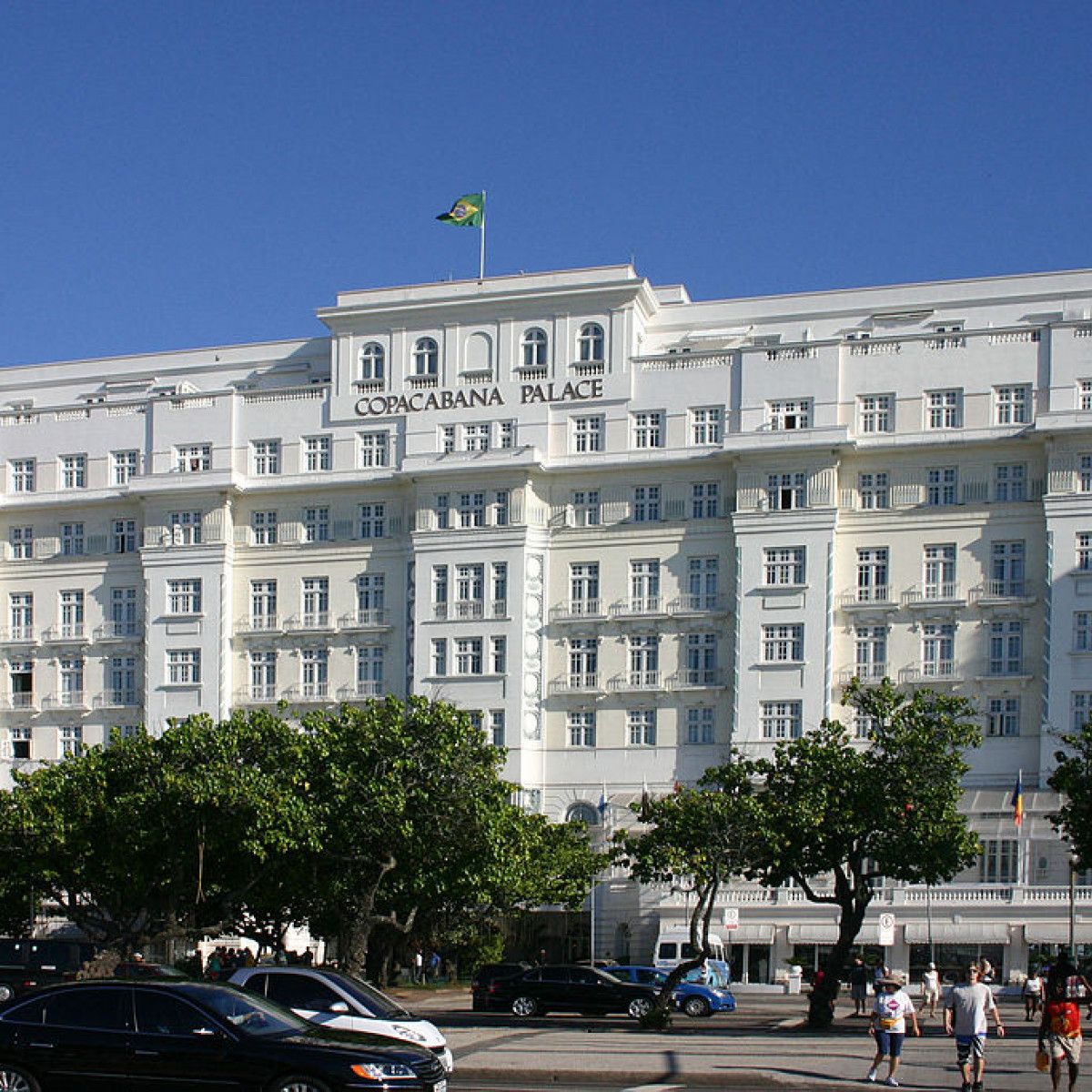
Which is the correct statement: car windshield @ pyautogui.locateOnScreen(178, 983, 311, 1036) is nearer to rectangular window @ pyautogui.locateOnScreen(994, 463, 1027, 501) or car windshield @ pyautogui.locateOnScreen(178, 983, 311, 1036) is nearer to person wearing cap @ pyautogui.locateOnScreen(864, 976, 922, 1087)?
person wearing cap @ pyautogui.locateOnScreen(864, 976, 922, 1087)

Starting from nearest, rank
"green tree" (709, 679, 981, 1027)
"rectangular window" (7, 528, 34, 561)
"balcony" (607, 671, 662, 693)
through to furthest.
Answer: "green tree" (709, 679, 981, 1027), "balcony" (607, 671, 662, 693), "rectangular window" (7, 528, 34, 561)

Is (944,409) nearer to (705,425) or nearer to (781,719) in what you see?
(705,425)

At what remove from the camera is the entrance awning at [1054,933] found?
7262 centimetres

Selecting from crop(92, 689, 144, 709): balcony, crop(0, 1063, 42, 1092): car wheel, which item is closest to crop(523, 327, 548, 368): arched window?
crop(92, 689, 144, 709): balcony

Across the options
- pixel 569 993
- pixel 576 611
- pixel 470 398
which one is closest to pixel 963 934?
pixel 576 611

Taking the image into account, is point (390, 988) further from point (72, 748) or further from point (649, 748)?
point (72, 748)

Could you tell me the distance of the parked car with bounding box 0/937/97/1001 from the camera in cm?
5106

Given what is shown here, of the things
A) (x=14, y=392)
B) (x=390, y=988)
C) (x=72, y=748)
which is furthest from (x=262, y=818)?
(x=14, y=392)

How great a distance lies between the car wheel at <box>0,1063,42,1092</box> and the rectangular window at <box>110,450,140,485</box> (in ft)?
238

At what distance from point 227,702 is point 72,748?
8114mm

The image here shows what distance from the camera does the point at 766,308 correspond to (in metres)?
92.2

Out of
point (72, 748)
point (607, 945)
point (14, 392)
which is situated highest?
point (14, 392)

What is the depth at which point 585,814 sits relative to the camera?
278 feet

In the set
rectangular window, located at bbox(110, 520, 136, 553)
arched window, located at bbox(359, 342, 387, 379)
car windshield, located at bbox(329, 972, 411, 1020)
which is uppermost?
arched window, located at bbox(359, 342, 387, 379)
